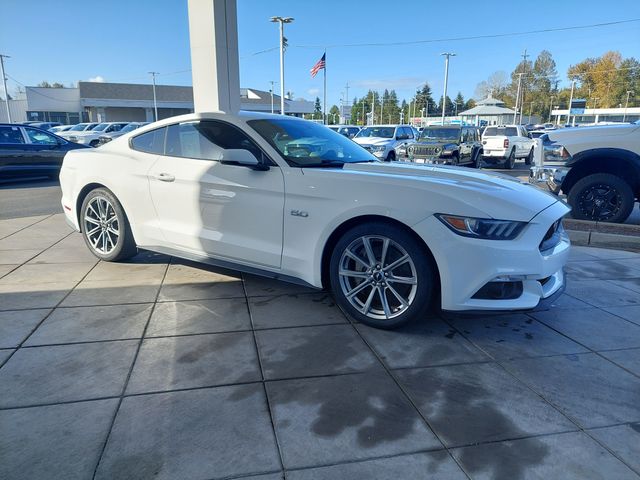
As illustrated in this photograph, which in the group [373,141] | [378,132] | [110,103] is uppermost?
[110,103]

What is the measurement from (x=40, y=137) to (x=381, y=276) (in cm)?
1228

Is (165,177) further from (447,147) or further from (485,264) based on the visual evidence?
(447,147)

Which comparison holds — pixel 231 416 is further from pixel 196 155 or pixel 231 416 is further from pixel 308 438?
pixel 196 155

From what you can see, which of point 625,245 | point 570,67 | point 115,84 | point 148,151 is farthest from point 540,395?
point 570,67

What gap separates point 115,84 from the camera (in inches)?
2335

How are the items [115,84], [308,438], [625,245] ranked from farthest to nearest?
[115,84], [625,245], [308,438]

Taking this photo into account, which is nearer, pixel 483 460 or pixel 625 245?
pixel 483 460

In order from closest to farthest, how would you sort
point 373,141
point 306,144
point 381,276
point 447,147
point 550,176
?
point 381,276, point 306,144, point 550,176, point 447,147, point 373,141

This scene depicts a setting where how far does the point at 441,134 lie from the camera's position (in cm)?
1605

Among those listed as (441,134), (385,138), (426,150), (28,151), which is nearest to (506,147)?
(441,134)

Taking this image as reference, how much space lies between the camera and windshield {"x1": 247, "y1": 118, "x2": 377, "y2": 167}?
3918 millimetres

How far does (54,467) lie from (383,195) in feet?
7.97

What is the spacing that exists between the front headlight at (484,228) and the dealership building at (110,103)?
54.4m

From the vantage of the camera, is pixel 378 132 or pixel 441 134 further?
pixel 378 132
